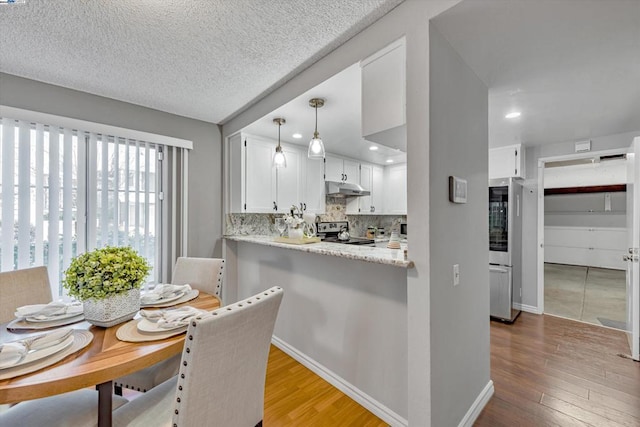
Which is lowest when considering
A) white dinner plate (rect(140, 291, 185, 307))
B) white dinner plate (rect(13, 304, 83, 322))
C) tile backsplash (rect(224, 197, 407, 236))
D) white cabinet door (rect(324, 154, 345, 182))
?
white dinner plate (rect(140, 291, 185, 307))

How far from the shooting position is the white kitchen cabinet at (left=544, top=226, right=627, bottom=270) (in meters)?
6.80

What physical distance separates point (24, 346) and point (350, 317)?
1.66m

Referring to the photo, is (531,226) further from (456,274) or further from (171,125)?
(171,125)

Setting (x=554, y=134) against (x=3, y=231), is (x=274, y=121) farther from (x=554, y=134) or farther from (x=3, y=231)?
(x=554, y=134)

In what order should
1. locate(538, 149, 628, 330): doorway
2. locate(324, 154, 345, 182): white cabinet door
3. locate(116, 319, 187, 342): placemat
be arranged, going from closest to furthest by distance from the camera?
locate(116, 319, 187, 342): placemat
locate(324, 154, 345, 182): white cabinet door
locate(538, 149, 628, 330): doorway

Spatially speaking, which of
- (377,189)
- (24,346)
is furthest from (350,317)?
(377,189)

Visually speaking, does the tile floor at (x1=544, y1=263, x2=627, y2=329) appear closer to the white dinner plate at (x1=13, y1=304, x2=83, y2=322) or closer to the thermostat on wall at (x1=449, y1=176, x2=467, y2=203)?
the thermostat on wall at (x1=449, y1=176, x2=467, y2=203)

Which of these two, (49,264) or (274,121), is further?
(274,121)

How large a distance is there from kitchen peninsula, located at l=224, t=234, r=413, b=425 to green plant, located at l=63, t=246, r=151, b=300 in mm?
1079

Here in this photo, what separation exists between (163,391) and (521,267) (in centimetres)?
444

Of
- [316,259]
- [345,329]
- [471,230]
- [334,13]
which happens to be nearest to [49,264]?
[316,259]

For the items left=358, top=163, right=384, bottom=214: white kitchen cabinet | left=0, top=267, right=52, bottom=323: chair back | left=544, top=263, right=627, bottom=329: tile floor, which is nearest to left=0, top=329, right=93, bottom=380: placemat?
left=0, top=267, right=52, bottom=323: chair back

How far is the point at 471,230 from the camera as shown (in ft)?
5.91

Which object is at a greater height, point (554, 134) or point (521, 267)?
point (554, 134)
